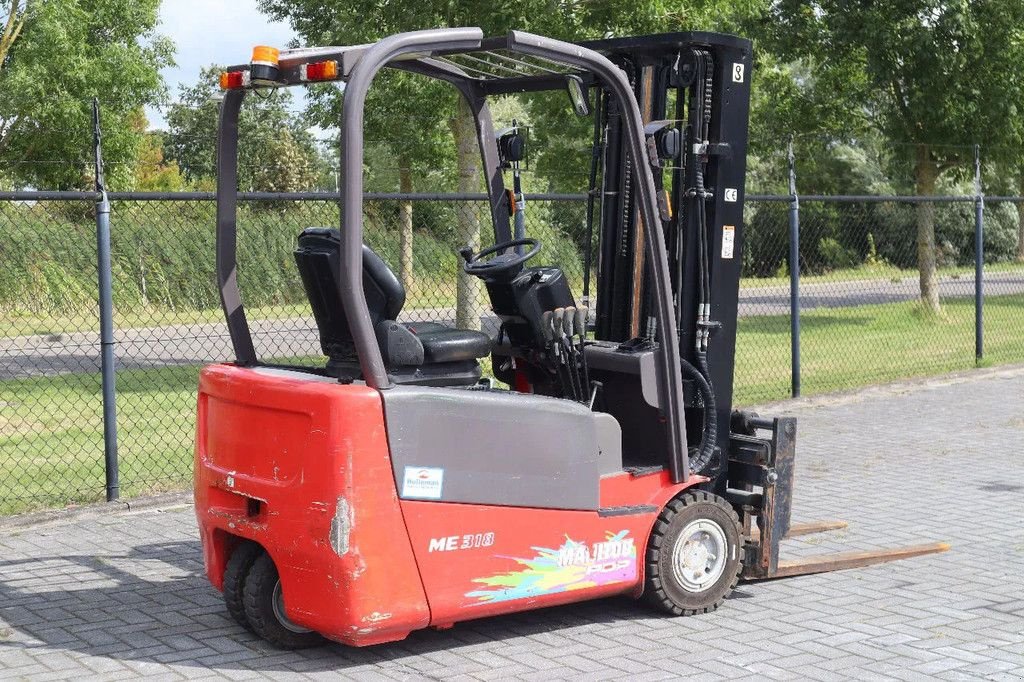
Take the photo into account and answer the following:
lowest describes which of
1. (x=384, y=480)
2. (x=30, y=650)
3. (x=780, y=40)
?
(x=30, y=650)

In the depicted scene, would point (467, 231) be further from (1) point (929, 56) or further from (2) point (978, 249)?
(1) point (929, 56)

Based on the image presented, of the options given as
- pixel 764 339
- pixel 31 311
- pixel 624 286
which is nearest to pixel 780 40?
pixel 764 339

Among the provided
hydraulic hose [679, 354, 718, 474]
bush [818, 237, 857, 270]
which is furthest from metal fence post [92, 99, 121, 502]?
bush [818, 237, 857, 270]

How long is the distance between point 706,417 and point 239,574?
234 cm

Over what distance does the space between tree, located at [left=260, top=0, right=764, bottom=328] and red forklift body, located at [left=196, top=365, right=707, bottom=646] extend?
7.11m

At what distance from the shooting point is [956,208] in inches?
1537

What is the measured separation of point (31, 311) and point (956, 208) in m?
29.7

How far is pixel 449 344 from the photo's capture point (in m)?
5.71

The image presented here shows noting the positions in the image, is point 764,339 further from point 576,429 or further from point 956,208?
point 956,208

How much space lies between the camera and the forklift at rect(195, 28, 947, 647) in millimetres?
5234

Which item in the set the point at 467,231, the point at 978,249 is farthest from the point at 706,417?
the point at 978,249

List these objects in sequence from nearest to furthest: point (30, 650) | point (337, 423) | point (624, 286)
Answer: point (337, 423)
point (30, 650)
point (624, 286)

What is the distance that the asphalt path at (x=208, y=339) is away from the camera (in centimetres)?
1511

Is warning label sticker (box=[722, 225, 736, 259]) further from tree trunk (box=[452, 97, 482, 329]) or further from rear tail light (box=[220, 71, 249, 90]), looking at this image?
tree trunk (box=[452, 97, 482, 329])
